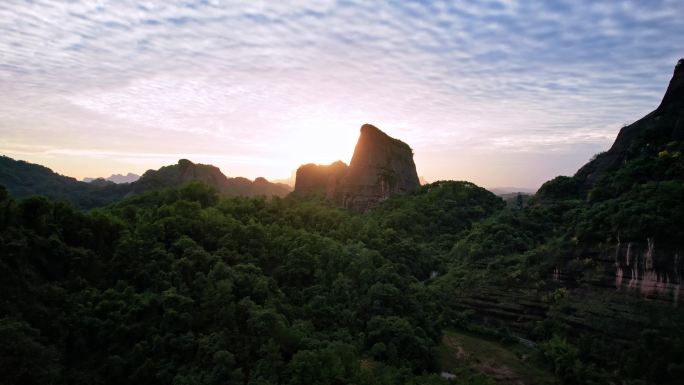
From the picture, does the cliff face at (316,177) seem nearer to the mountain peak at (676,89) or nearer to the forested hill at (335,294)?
the forested hill at (335,294)

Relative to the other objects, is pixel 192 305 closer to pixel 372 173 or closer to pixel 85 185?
pixel 372 173

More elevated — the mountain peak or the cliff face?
the mountain peak

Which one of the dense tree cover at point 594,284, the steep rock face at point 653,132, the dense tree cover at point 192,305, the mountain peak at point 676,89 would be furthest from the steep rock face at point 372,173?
the mountain peak at point 676,89

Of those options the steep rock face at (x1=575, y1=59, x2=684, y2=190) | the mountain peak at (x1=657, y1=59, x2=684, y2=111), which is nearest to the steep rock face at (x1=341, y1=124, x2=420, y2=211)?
the steep rock face at (x1=575, y1=59, x2=684, y2=190)

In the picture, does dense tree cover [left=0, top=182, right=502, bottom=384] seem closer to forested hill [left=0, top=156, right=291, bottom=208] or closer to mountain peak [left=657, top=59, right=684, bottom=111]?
mountain peak [left=657, top=59, right=684, bottom=111]

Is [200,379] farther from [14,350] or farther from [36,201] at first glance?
[36,201]

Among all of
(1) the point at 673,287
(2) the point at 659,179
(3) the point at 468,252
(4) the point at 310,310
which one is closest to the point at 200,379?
(4) the point at 310,310
